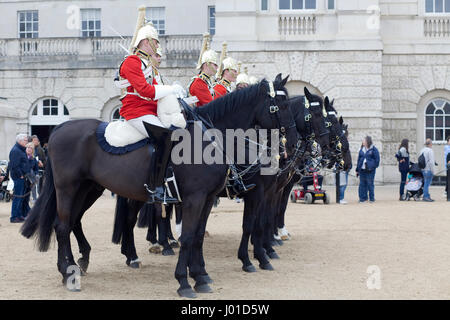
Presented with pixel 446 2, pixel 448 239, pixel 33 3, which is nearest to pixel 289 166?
pixel 448 239

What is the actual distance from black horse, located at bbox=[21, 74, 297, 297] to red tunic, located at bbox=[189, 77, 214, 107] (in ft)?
6.04

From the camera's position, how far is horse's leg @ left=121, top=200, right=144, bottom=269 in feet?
27.5

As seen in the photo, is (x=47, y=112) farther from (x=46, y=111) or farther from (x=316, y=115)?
(x=316, y=115)

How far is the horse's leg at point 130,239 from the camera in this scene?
8391 millimetres

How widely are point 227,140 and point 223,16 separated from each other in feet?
53.8

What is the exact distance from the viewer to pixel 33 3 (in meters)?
28.7

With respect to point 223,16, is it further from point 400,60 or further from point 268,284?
point 268,284

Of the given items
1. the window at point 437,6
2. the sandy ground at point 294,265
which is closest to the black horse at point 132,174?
the sandy ground at point 294,265

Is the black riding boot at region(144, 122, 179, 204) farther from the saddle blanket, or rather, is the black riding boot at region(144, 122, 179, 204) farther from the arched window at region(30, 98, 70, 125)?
the arched window at region(30, 98, 70, 125)

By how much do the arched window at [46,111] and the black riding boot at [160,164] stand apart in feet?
66.3

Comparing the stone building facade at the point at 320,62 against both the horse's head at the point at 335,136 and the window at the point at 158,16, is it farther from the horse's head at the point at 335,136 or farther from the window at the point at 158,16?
the horse's head at the point at 335,136

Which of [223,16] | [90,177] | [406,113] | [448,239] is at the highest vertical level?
[223,16]

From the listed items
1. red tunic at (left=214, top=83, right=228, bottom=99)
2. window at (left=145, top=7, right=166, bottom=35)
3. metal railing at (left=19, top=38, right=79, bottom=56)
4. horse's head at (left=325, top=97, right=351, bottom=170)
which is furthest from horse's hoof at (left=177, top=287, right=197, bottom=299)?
window at (left=145, top=7, right=166, bottom=35)

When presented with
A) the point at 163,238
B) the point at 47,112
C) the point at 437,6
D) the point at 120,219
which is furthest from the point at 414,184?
the point at 47,112
